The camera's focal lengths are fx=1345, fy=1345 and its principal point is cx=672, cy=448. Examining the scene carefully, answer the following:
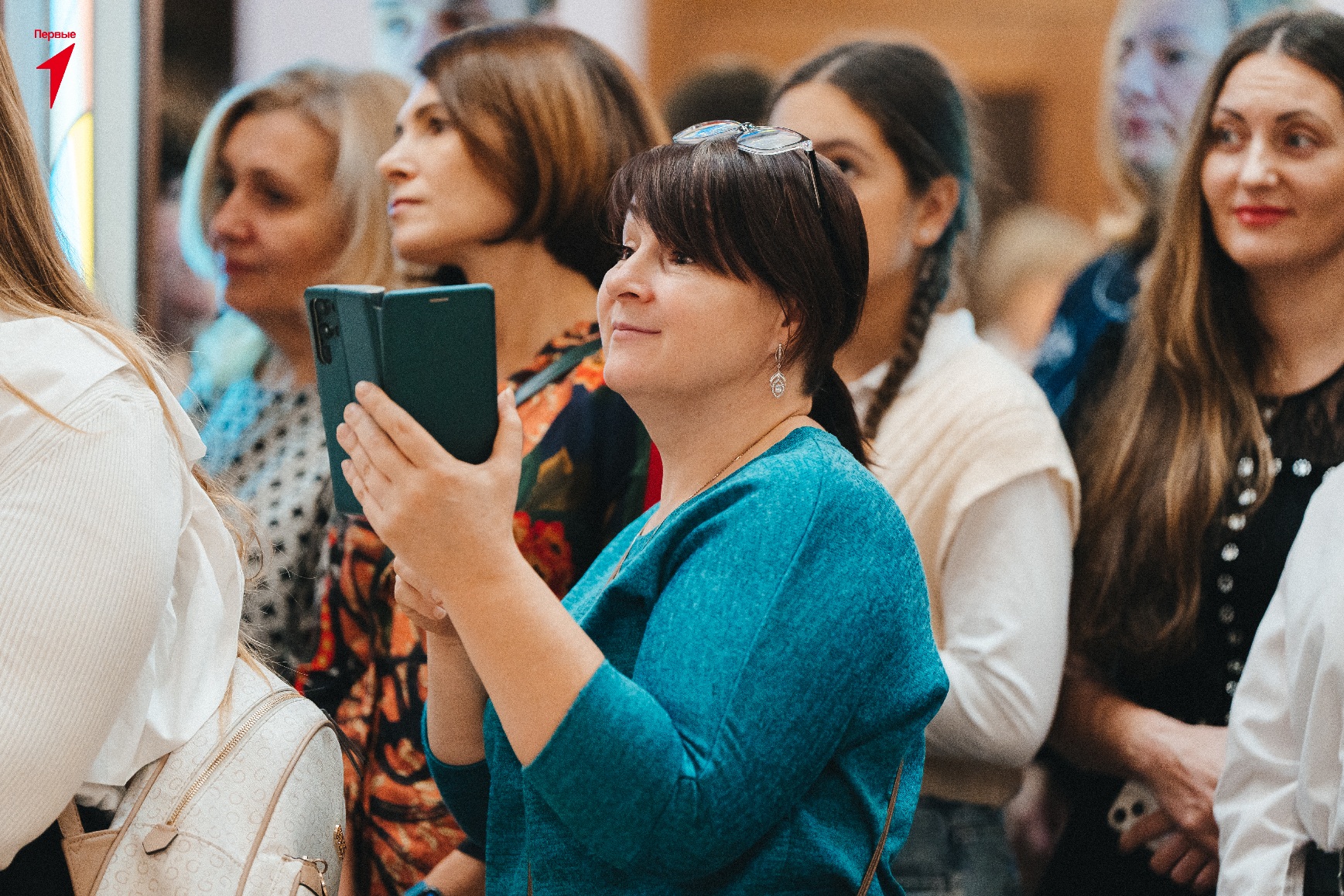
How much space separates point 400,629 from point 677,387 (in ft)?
2.75

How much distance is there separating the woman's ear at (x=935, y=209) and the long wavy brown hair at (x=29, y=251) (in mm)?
1269

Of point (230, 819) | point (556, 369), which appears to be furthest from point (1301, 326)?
point (230, 819)

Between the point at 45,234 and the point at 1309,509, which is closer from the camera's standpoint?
the point at 45,234

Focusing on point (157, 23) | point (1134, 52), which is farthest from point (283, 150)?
point (1134, 52)

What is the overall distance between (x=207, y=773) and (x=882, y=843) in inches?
24.4

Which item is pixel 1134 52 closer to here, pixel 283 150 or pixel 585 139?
pixel 585 139

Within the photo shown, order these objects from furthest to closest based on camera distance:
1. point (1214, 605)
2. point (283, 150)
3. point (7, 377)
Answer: point (283, 150)
point (1214, 605)
point (7, 377)

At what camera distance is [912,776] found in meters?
1.25

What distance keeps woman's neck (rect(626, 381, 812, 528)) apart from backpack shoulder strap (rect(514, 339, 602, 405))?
0.70m

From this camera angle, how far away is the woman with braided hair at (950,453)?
1.89 metres

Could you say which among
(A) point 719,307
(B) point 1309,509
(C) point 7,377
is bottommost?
(B) point 1309,509

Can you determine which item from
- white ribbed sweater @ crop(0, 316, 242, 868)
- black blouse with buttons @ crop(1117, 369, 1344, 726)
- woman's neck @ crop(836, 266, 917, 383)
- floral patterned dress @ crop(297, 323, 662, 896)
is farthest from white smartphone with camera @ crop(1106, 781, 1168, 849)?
white ribbed sweater @ crop(0, 316, 242, 868)

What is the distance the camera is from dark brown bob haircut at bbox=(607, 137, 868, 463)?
118 cm

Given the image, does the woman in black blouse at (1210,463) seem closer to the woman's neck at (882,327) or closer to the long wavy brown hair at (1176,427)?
the long wavy brown hair at (1176,427)
